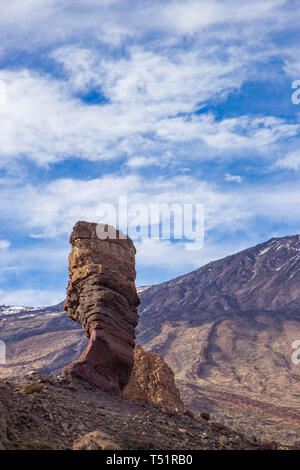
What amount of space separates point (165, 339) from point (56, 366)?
85.8 ft

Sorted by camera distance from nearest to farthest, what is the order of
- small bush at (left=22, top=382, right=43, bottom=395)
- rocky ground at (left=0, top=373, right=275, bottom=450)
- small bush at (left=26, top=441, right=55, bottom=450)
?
1. small bush at (left=26, top=441, right=55, bottom=450)
2. rocky ground at (left=0, top=373, right=275, bottom=450)
3. small bush at (left=22, top=382, right=43, bottom=395)

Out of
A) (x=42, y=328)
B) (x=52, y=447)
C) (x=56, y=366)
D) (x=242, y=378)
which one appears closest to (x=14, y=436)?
(x=52, y=447)

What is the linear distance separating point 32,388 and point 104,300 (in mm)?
5761

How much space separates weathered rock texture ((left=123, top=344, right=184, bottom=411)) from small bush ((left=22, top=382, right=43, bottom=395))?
39.8 feet

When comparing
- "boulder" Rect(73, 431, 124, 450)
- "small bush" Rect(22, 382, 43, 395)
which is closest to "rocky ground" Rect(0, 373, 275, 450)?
"small bush" Rect(22, 382, 43, 395)

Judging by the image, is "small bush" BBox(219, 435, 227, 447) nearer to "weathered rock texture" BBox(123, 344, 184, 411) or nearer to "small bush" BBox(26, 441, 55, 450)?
"small bush" BBox(26, 441, 55, 450)

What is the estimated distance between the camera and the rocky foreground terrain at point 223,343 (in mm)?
66725

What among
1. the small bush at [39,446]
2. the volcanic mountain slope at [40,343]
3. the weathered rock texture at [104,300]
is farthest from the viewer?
the volcanic mountain slope at [40,343]

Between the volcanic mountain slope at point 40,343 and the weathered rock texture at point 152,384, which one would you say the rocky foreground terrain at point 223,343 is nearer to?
the volcanic mountain slope at point 40,343

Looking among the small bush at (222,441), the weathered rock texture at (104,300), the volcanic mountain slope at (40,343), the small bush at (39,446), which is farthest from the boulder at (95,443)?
the volcanic mountain slope at (40,343)

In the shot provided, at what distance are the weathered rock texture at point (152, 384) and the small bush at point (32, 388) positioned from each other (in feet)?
39.8

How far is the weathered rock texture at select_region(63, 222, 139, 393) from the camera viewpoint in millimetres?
19000

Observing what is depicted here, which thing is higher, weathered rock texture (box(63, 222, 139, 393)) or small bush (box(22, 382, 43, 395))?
weathered rock texture (box(63, 222, 139, 393))
